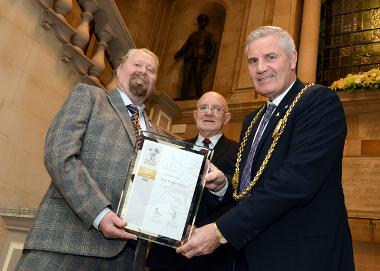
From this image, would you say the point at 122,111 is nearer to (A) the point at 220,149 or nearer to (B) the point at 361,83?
(A) the point at 220,149

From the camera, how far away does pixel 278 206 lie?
175 centimetres

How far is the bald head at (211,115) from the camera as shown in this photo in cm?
340

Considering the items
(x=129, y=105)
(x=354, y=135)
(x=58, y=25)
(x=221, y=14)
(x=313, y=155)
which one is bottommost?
(x=313, y=155)

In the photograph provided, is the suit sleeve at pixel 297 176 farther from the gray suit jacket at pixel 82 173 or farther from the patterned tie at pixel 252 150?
the gray suit jacket at pixel 82 173

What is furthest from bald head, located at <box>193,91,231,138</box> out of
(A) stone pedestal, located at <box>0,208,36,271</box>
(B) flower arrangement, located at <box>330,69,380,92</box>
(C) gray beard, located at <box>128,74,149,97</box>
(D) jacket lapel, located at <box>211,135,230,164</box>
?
(B) flower arrangement, located at <box>330,69,380,92</box>

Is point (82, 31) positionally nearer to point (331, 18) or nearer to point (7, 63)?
point (7, 63)

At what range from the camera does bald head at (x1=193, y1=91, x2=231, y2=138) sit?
3402 millimetres

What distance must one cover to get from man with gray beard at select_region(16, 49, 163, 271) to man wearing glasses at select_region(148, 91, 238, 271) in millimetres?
484

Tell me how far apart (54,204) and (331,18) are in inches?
382

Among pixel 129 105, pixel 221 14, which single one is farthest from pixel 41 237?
pixel 221 14

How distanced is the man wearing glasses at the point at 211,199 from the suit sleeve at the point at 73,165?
633mm

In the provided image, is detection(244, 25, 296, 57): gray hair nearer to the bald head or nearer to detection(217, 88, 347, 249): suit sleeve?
detection(217, 88, 347, 249): suit sleeve

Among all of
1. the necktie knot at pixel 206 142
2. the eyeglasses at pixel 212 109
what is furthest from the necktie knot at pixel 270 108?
the eyeglasses at pixel 212 109

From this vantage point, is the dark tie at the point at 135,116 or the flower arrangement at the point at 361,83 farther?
the flower arrangement at the point at 361,83
